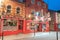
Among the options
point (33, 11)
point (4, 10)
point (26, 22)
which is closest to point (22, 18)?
point (26, 22)

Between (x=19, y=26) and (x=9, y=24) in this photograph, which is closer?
(x=9, y=24)

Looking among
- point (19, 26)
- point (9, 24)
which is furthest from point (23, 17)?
point (9, 24)

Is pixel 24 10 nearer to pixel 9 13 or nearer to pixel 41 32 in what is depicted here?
pixel 9 13

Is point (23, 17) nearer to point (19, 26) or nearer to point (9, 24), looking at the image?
point (19, 26)

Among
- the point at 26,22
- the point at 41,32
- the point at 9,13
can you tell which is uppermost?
the point at 9,13

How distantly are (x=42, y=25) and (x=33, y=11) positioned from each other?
0.96 meters

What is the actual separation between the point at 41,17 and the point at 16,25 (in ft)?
4.91

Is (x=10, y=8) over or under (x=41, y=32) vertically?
over

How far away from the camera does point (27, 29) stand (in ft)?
27.5

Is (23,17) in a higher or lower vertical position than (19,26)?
higher

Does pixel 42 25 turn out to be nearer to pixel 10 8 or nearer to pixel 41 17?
pixel 41 17

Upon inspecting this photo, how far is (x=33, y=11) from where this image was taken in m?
8.17

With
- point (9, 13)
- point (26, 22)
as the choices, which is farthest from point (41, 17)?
point (9, 13)

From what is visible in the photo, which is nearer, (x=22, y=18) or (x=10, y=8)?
(x=10, y=8)
